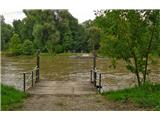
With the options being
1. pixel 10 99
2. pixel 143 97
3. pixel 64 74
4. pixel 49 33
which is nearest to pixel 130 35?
pixel 143 97

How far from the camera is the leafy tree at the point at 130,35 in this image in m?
11.6

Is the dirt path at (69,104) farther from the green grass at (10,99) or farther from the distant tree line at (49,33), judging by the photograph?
the distant tree line at (49,33)

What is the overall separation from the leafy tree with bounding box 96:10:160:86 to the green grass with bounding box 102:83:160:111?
1.49 metres

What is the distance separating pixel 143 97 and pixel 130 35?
2995 millimetres

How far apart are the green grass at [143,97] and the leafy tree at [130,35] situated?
1.49 metres

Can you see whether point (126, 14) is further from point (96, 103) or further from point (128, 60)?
point (96, 103)

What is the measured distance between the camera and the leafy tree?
11594mm

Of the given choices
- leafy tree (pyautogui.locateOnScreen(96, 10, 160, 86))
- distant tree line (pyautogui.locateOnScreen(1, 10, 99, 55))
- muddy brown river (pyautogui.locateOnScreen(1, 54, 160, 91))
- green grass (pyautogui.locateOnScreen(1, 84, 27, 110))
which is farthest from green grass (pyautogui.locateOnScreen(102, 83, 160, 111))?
distant tree line (pyautogui.locateOnScreen(1, 10, 99, 55))

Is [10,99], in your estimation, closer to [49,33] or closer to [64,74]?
[49,33]

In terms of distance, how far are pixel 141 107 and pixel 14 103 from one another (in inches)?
106

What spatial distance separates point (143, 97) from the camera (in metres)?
9.22

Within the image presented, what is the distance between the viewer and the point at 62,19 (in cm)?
2816
